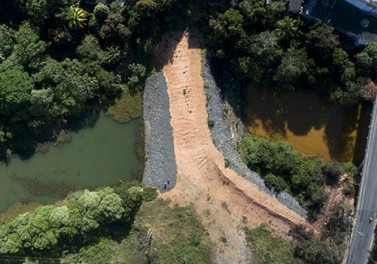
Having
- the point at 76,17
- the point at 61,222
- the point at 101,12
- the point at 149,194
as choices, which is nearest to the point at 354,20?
the point at 101,12

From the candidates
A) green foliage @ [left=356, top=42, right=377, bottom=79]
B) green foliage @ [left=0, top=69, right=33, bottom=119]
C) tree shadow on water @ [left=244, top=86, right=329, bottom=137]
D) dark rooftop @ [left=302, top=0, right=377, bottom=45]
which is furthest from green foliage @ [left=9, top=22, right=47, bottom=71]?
green foliage @ [left=356, top=42, right=377, bottom=79]

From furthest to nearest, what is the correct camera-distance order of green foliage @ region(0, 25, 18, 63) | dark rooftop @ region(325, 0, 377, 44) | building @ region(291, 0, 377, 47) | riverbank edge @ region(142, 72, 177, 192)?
riverbank edge @ region(142, 72, 177, 192)
green foliage @ region(0, 25, 18, 63)
dark rooftop @ region(325, 0, 377, 44)
building @ region(291, 0, 377, 47)

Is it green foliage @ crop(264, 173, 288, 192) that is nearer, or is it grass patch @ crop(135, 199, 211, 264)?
grass patch @ crop(135, 199, 211, 264)

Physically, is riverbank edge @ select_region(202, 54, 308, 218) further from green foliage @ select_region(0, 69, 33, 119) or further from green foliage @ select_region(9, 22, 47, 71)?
green foliage @ select_region(0, 69, 33, 119)

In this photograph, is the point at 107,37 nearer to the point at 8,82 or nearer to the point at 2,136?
the point at 8,82

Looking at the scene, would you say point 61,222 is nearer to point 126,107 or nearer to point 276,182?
point 126,107

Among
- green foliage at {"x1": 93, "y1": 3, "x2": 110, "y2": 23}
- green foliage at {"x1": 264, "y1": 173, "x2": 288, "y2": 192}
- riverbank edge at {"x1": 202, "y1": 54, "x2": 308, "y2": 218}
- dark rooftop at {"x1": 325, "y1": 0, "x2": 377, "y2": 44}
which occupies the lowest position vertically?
green foliage at {"x1": 264, "y1": 173, "x2": 288, "y2": 192}

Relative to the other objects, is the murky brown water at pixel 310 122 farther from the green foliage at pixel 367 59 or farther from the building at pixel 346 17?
the building at pixel 346 17

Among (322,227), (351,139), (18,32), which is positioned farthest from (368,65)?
(18,32)
